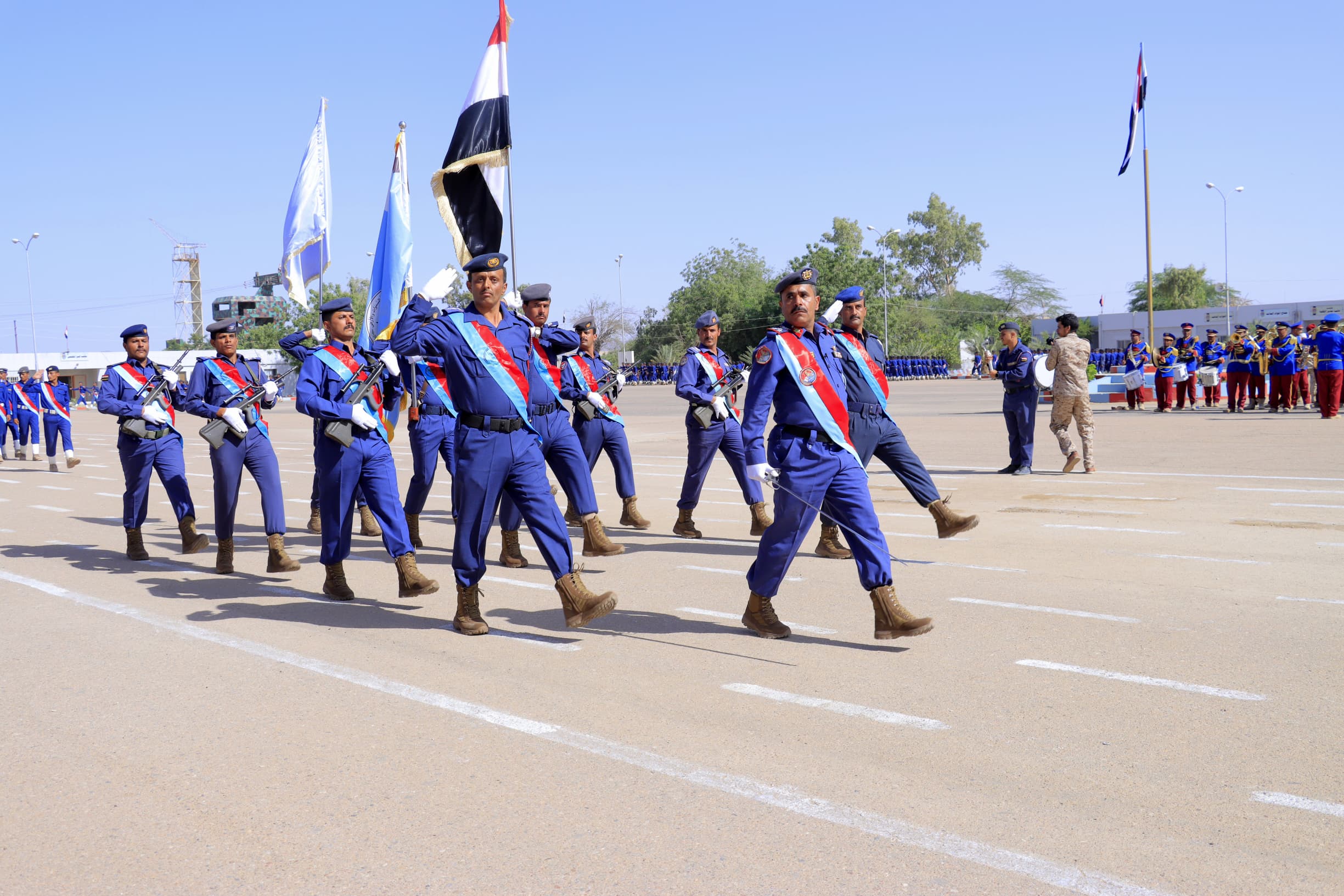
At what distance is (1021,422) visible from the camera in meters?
13.8

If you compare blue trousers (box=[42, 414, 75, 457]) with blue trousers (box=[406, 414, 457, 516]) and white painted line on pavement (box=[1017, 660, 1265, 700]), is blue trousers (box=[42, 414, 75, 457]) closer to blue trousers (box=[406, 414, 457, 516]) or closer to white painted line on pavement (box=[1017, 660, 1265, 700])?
blue trousers (box=[406, 414, 457, 516])

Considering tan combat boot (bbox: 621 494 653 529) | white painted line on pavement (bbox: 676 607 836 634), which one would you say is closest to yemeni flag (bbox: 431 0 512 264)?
tan combat boot (bbox: 621 494 653 529)

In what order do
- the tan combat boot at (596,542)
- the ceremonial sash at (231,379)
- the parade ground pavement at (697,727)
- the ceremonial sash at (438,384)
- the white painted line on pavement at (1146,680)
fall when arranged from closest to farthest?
1. the parade ground pavement at (697,727)
2. the white painted line on pavement at (1146,680)
3. the tan combat boot at (596,542)
4. the ceremonial sash at (231,379)
5. the ceremonial sash at (438,384)

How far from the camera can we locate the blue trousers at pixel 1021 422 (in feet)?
45.3

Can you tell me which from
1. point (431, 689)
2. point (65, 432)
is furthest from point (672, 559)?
point (65, 432)

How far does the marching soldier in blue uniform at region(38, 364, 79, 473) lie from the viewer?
2091cm

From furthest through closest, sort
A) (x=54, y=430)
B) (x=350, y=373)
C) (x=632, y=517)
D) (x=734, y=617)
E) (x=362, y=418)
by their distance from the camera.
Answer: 1. (x=54, y=430)
2. (x=632, y=517)
3. (x=350, y=373)
4. (x=362, y=418)
5. (x=734, y=617)

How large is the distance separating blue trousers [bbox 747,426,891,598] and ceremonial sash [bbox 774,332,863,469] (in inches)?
3.1

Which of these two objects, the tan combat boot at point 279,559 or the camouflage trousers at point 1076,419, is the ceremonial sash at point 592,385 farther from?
the camouflage trousers at point 1076,419

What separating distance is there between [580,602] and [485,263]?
1919 millimetres

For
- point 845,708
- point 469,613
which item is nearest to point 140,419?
point 469,613

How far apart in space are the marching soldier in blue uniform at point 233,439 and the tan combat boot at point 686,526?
3.18 m

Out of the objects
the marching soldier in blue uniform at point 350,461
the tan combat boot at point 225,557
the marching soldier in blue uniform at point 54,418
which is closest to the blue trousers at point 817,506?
the marching soldier in blue uniform at point 350,461

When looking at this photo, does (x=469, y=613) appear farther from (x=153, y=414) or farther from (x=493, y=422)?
(x=153, y=414)
